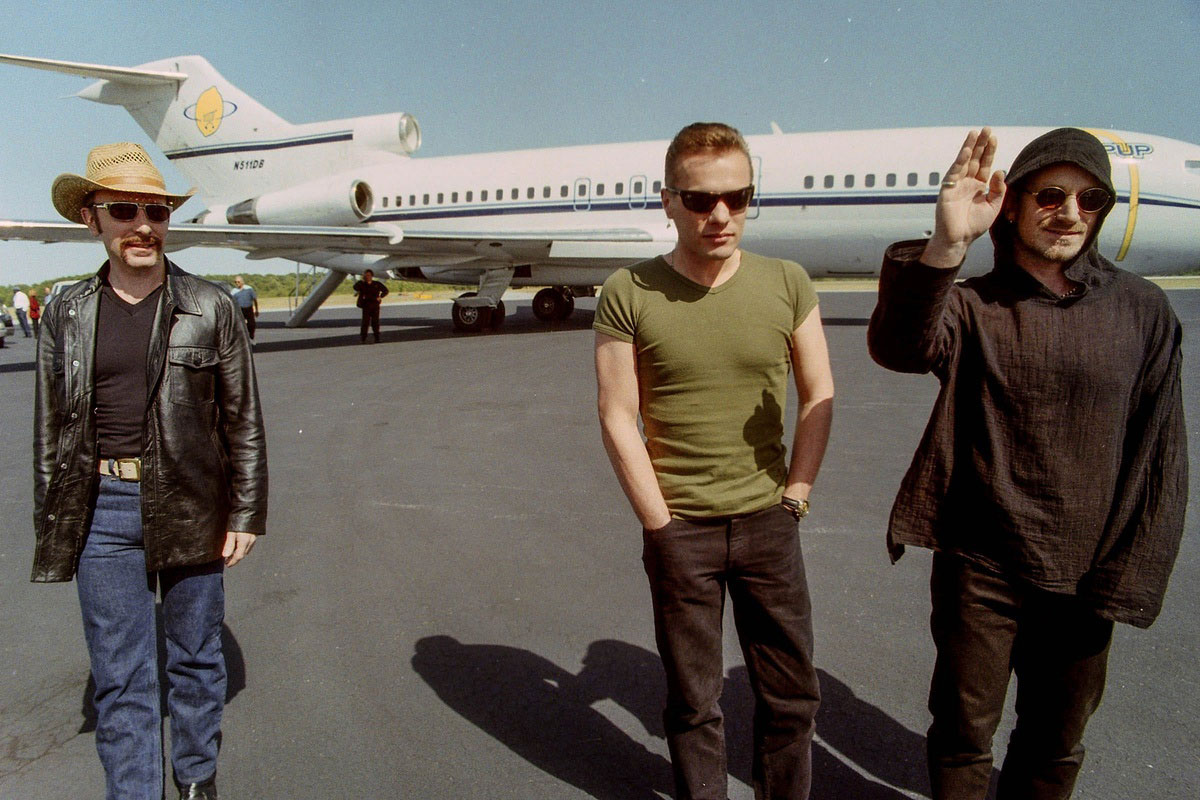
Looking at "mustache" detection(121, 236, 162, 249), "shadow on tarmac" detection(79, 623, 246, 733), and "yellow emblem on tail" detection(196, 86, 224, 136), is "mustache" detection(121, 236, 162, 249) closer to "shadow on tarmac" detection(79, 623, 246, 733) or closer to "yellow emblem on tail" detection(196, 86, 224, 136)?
"shadow on tarmac" detection(79, 623, 246, 733)

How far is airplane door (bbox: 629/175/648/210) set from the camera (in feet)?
51.6

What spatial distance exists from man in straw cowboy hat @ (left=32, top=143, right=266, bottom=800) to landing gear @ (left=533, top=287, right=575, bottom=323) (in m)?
16.1

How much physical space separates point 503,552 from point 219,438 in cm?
207

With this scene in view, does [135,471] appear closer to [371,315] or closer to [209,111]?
[371,315]

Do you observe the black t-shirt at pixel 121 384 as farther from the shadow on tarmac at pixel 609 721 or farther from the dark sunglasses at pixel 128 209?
the shadow on tarmac at pixel 609 721

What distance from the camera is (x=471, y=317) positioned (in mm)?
16828

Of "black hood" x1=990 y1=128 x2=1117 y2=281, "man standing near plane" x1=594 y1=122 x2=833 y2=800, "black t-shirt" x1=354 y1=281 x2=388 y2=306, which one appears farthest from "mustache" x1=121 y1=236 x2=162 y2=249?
"black t-shirt" x1=354 y1=281 x2=388 y2=306

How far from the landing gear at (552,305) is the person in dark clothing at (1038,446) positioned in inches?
657

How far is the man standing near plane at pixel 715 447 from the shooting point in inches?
78.1

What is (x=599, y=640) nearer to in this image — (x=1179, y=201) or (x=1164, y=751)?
(x=1164, y=751)

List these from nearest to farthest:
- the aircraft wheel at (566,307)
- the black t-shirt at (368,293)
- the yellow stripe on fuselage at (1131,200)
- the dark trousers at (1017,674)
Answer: the dark trousers at (1017,674) → the yellow stripe on fuselage at (1131,200) → the black t-shirt at (368,293) → the aircraft wheel at (566,307)

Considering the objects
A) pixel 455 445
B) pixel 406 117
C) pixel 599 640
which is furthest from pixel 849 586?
pixel 406 117

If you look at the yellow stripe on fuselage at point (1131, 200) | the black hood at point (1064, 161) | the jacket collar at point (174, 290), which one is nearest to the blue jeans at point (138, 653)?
the jacket collar at point (174, 290)

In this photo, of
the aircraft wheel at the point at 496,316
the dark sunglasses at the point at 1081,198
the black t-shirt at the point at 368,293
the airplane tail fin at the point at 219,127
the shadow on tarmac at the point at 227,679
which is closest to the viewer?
the dark sunglasses at the point at 1081,198
